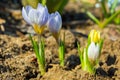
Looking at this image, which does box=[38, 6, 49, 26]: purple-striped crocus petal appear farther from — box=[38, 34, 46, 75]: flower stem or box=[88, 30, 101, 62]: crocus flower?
box=[88, 30, 101, 62]: crocus flower

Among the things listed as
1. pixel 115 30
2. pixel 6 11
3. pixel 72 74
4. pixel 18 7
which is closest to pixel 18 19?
pixel 6 11

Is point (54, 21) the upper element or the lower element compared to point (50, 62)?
upper

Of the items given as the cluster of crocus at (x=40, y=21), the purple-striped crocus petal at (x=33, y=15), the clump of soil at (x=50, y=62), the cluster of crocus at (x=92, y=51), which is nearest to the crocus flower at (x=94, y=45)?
the cluster of crocus at (x=92, y=51)

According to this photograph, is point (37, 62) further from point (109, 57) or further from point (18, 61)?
point (109, 57)

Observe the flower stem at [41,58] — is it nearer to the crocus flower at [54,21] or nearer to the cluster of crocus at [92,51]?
the crocus flower at [54,21]

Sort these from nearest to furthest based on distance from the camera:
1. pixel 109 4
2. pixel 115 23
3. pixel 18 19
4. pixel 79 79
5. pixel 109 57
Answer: pixel 79 79 → pixel 109 57 → pixel 18 19 → pixel 115 23 → pixel 109 4

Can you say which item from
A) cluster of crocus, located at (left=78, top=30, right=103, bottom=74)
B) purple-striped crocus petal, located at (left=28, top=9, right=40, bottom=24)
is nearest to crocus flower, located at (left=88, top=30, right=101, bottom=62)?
cluster of crocus, located at (left=78, top=30, right=103, bottom=74)

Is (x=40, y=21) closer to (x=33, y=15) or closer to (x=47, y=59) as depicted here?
(x=33, y=15)

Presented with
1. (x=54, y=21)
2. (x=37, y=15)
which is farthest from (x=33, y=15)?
(x=54, y=21)
